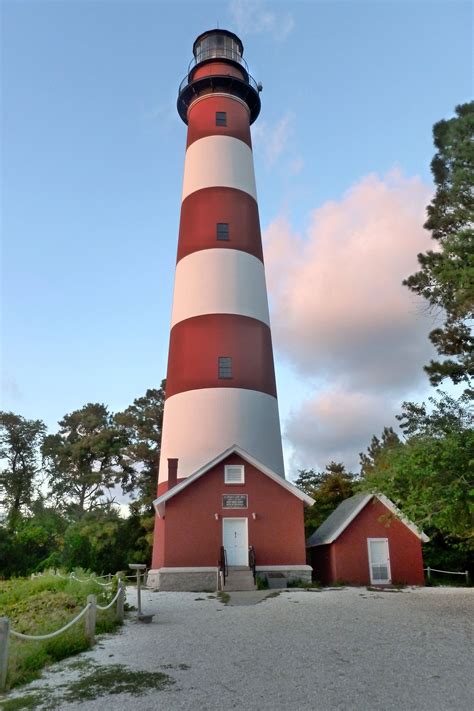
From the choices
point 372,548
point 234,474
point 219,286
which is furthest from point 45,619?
point 219,286

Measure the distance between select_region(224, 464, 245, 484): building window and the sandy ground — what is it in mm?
5867

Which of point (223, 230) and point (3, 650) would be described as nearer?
point (3, 650)

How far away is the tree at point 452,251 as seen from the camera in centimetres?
1170

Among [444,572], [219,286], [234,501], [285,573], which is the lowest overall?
[444,572]

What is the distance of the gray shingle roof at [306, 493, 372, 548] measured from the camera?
754 inches

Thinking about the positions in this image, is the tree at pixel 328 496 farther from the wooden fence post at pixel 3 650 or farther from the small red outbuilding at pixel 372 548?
the wooden fence post at pixel 3 650

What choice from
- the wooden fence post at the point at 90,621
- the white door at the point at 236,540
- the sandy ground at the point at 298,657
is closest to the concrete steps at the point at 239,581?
the white door at the point at 236,540

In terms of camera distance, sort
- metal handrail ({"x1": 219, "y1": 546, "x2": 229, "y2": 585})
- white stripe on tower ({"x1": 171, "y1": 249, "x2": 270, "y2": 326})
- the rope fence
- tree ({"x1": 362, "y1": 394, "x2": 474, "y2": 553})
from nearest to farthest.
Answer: tree ({"x1": 362, "y1": 394, "x2": 474, "y2": 553}) < metal handrail ({"x1": 219, "y1": 546, "x2": 229, "y2": 585}) < the rope fence < white stripe on tower ({"x1": 171, "y1": 249, "x2": 270, "y2": 326})

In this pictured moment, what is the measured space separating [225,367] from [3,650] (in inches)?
609

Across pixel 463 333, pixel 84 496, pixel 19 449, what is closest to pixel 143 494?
pixel 84 496

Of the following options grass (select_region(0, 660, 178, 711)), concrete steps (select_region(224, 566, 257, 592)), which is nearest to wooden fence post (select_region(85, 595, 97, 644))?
grass (select_region(0, 660, 178, 711))

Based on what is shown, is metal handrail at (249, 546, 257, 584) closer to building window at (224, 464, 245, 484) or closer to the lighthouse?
the lighthouse

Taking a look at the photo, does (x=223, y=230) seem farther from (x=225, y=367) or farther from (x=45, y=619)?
(x=45, y=619)

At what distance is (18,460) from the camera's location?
40.5 m
